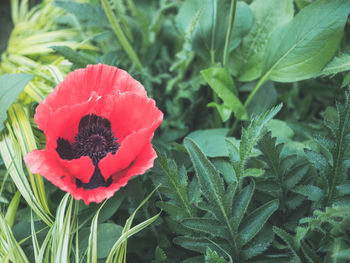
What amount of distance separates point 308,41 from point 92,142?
1.69ft

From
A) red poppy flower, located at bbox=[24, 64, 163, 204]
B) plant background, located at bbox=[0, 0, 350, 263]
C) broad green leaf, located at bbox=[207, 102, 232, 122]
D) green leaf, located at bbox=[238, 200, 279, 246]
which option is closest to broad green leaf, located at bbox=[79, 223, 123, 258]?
plant background, located at bbox=[0, 0, 350, 263]

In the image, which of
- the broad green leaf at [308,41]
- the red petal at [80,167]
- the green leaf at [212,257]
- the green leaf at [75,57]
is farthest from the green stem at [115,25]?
the green leaf at [212,257]

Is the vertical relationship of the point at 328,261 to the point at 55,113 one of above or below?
below

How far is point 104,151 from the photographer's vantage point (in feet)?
2.10

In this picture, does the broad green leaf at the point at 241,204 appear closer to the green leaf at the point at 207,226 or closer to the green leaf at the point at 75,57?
the green leaf at the point at 207,226

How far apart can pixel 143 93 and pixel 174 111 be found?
14.8 inches

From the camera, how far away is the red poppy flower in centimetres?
52

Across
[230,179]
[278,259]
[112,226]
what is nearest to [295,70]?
[230,179]

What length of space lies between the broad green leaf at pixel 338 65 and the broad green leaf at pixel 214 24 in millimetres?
233

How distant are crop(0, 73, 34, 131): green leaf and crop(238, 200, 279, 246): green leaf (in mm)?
470

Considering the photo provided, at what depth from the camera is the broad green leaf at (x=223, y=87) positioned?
79 cm

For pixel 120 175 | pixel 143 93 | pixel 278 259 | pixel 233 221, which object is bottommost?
pixel 278 259

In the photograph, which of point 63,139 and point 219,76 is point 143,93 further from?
point 219,76

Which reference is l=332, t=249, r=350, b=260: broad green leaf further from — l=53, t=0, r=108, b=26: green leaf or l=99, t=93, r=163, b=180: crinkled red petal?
l=53, t=0, r=108, b=26: green leaf
